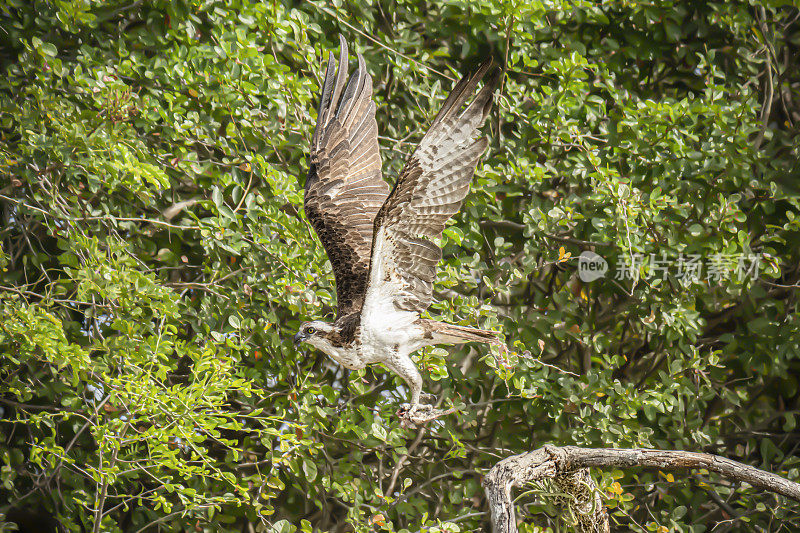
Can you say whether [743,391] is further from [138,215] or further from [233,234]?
[138,215]

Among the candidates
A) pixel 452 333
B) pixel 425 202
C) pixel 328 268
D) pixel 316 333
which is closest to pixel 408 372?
pixel 452 333

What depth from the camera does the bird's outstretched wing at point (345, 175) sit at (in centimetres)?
316

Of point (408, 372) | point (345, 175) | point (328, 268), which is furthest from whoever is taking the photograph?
point (328, 268)

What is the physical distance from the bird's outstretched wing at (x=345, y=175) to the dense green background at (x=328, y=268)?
41 centimetres

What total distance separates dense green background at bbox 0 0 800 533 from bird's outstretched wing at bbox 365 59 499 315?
105cm

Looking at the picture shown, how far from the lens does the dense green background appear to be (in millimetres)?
3725

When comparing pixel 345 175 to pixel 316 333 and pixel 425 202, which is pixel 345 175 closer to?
pixel 425 202

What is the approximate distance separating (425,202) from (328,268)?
54.5 inches

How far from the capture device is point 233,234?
12.4 ft

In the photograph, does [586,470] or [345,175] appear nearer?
→ [586,470]

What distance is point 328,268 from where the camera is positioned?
395 cm

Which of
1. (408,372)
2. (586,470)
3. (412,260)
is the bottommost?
(586,470)

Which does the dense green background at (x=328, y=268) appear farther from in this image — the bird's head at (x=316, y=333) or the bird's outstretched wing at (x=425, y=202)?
the bird's outstretched wing at (x=425, y=202)

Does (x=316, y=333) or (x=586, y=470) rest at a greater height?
(x=316, y=333)
